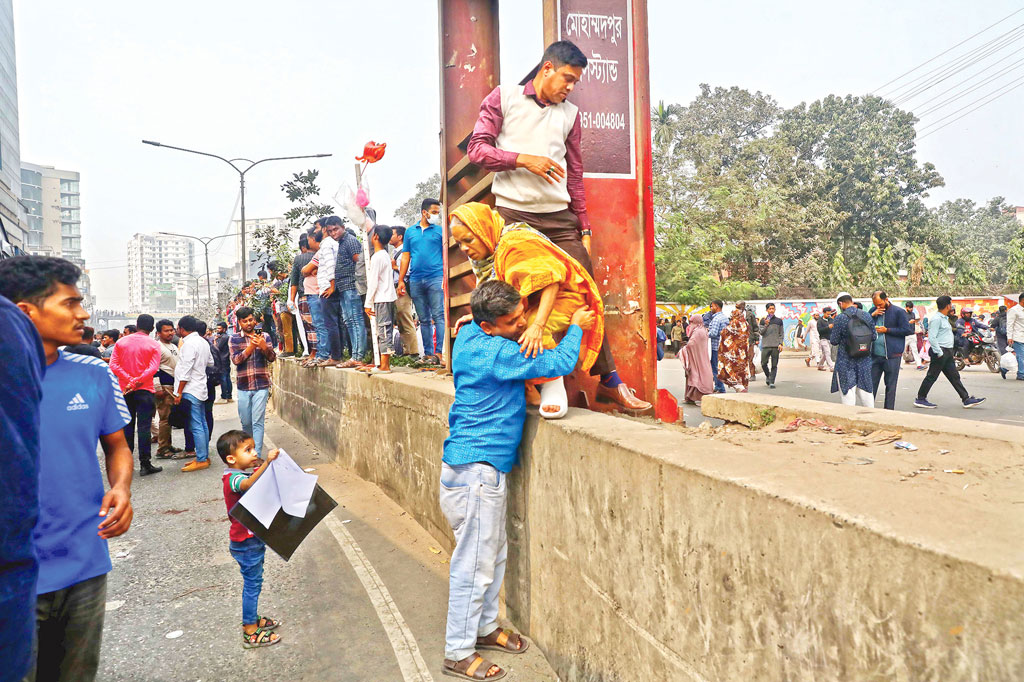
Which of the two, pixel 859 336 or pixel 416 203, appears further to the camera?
pixel 416 203

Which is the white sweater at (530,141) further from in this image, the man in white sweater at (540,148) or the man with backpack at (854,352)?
the man with backpack at (854,352)

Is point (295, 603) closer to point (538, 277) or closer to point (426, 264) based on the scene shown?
point (538, 277)

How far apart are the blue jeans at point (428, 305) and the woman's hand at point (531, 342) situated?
14.5ft

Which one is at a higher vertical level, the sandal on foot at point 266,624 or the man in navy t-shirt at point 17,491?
the man in navy t-shirt at point 17,491

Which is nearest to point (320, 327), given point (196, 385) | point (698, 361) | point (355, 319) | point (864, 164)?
point (355, 319)

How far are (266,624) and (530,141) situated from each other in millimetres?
3154

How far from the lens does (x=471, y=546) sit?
307 centimetres

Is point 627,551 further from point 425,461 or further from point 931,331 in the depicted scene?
point 931,331

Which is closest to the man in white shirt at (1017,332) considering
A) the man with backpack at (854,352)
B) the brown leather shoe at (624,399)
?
A: the man with backpack at (854,352)

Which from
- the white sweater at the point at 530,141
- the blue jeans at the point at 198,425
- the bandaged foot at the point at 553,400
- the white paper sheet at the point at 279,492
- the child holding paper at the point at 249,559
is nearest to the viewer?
the bandaged foot at the point at 553,400

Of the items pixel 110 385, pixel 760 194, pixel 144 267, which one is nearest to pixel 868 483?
pixel 110 385

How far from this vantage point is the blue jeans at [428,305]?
7602 mm

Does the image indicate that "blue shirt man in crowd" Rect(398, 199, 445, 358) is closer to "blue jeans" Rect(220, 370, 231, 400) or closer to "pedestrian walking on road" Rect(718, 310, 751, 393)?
"pedestrian walking on road" Rect(718, 310, 751, 393)

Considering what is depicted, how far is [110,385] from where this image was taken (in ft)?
7.76
